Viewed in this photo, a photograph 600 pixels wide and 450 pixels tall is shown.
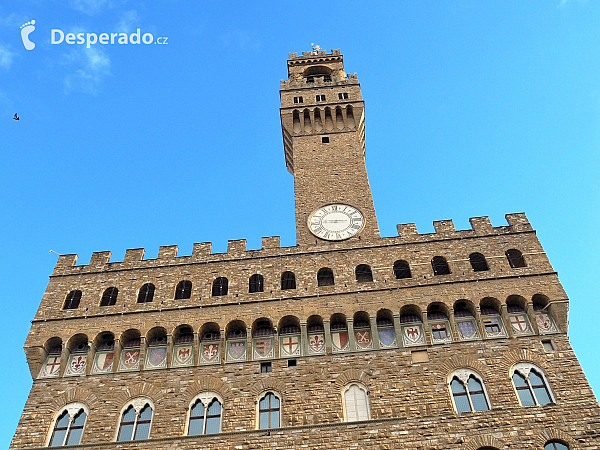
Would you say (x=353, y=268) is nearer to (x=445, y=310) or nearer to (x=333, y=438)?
(x=445, y=310)

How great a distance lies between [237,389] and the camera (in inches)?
771

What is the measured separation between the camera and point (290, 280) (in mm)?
22734

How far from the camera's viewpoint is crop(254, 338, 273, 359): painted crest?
20.7 m

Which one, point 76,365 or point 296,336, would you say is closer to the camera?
point 76,365

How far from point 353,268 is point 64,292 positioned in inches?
439

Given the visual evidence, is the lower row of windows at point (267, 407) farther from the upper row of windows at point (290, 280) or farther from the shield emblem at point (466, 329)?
the upper row of windows at point (290, 280)

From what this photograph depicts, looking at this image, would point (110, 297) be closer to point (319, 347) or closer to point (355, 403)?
point (319, 347)

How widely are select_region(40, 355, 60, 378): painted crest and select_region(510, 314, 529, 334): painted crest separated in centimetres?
1594

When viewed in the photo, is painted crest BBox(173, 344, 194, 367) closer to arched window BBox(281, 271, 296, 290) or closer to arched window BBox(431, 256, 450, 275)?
arched window BBox(281, 271, 296, 290)

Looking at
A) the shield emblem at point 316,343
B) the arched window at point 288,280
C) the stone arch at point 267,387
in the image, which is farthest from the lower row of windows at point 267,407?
the arched window at point 288,280

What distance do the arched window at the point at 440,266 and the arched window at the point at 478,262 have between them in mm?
960

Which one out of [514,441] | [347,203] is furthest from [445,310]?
[347,203]

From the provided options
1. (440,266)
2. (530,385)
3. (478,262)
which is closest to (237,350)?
(440,266)

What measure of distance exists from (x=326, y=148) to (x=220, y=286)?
10.4 metres
